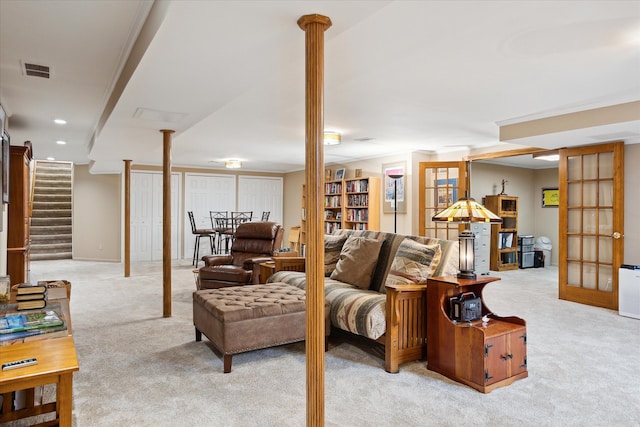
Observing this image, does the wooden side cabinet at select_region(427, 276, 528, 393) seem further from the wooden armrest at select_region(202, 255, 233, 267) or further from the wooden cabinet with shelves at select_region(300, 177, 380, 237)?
the wooden cabinet with shelves at select_region(300, 177, 380, 237)

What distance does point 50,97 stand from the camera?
4.10m

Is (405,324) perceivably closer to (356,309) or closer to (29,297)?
(356,309)

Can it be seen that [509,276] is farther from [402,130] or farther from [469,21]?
[469,21]

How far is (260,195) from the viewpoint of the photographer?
10.6 m

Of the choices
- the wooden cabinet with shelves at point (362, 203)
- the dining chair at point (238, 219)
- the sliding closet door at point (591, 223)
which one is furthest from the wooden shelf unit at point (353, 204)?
the sliding closet door at point (591, 223)

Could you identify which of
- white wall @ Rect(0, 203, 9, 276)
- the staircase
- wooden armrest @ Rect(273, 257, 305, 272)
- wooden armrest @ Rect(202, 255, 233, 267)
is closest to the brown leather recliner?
wooden armrest @ Rect(202, 255, 233, 267)

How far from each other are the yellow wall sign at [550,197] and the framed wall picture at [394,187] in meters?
4.26

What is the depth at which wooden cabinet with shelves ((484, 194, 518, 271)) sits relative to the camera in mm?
8227

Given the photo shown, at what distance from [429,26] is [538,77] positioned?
5.12 ft

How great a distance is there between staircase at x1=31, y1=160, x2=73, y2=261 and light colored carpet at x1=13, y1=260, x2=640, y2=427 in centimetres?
649

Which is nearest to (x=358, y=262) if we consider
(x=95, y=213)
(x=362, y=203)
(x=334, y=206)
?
(x=362, y=203)

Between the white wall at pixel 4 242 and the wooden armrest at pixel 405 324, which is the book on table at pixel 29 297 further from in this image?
the white wall at pixel 4 242

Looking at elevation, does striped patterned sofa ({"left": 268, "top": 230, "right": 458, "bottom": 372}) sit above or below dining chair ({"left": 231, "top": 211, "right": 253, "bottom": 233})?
below

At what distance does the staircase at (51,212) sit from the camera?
9391mm
